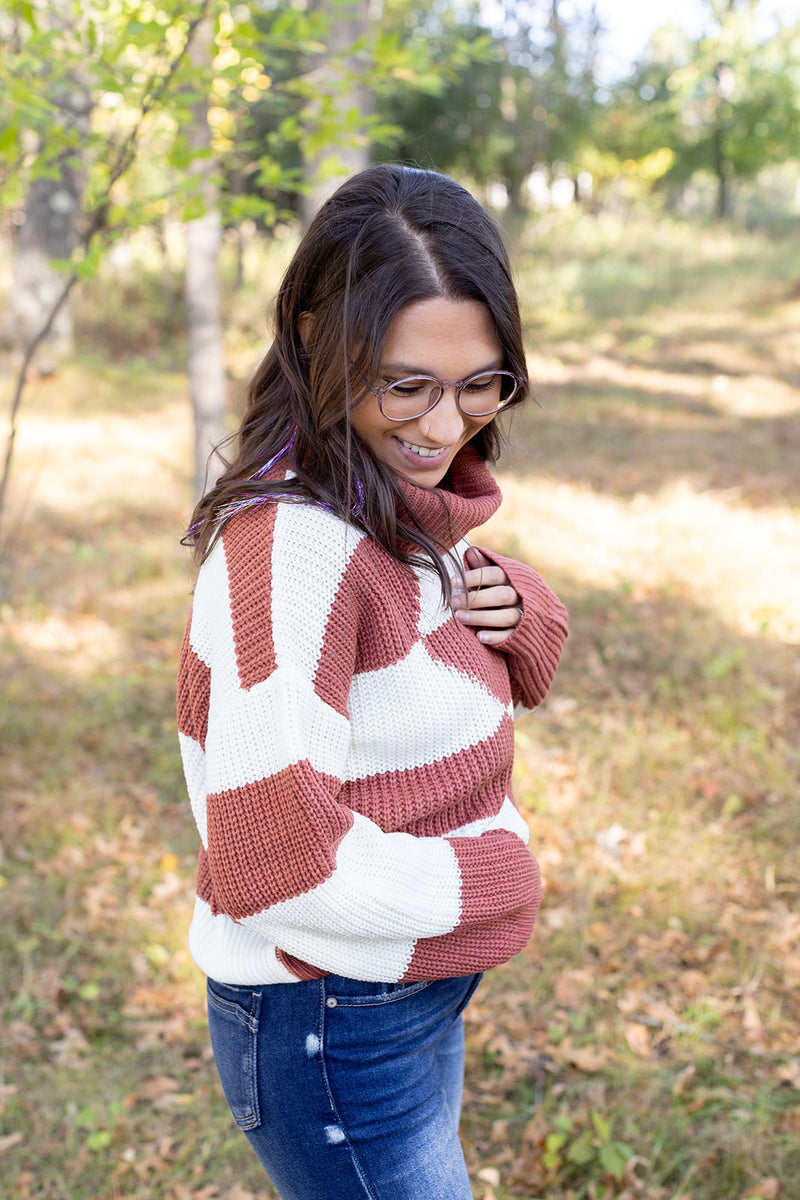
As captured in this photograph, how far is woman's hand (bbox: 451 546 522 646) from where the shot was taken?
160 centimetres

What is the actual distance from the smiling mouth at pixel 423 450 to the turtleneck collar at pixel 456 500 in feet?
0.17

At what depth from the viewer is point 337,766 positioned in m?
1.24

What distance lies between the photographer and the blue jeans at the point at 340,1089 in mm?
1337

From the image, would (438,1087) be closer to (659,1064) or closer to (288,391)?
(288,391)

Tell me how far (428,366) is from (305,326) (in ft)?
0.72

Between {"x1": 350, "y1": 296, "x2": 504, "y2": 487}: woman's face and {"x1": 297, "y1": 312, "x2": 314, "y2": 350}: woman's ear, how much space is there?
16 centimetres

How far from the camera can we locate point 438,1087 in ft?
4.82

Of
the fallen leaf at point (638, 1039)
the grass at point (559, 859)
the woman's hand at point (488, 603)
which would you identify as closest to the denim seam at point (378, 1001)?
the woman's hand at point (488, 603)

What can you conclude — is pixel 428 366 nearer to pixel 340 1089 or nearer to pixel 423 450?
pixel 423 450

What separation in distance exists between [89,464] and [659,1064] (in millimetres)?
7425

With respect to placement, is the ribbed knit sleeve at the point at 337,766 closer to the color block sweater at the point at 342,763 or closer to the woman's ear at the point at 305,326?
the color block sweater at the point at 342,763

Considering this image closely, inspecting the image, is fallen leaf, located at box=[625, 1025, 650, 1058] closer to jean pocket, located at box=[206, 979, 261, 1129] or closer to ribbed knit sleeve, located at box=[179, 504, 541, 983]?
ribbed knit sleeve, located at box=[179, 504, 541, 983]

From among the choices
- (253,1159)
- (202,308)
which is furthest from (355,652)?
(202,308)

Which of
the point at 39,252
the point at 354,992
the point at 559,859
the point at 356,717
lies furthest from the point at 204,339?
the point at 39,252
